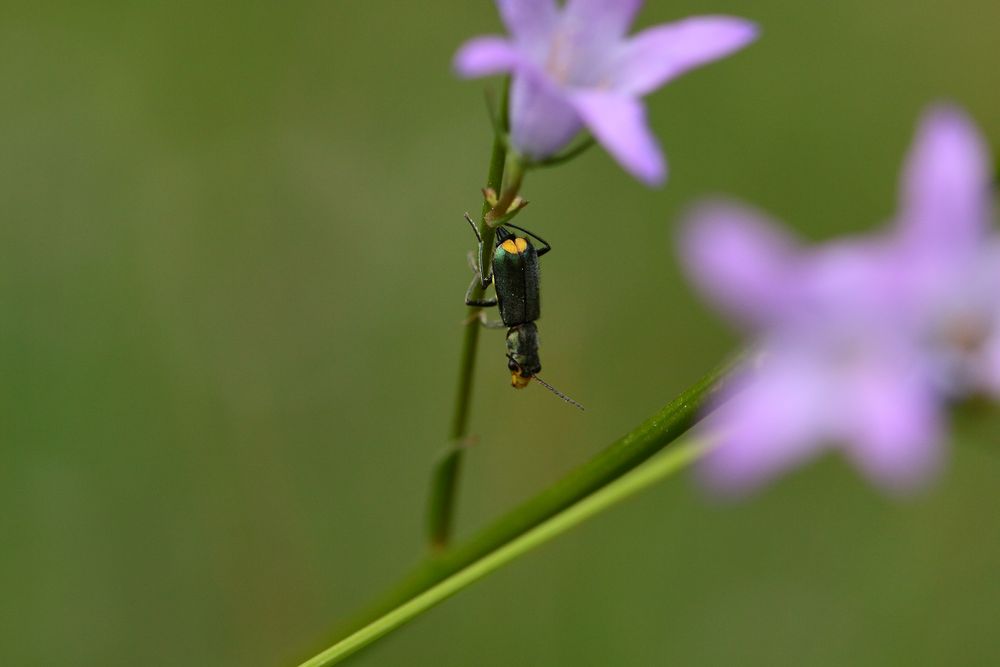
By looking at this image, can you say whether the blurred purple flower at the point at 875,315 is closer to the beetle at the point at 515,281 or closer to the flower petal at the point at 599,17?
the flower petal at the point at 599,17

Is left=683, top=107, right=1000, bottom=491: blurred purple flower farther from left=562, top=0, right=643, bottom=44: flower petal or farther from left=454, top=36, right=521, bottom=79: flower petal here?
left=562, top=0, right=643, bottom=44: flower petal

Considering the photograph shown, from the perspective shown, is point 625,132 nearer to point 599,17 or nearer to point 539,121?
point 539,121

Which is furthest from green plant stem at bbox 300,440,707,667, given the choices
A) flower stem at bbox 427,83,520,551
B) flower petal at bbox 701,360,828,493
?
flower petal at bbox 701,360,828,493

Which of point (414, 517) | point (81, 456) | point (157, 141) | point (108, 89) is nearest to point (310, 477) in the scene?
point (414, 517)

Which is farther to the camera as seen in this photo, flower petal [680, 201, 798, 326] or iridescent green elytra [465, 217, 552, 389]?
iridescent green elytra [465, 217, 552, 389]

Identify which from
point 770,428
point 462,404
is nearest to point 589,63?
point 462,404

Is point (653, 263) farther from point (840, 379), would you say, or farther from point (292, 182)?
point (840, 379)

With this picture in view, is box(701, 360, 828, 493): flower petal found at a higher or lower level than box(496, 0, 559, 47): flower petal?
lower
